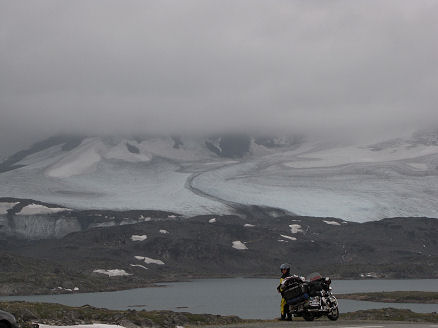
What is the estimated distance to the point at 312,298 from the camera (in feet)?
88.5

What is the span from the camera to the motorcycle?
2695cm

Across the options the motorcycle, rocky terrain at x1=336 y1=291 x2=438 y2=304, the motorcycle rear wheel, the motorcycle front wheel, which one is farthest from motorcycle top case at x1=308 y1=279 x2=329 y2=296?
rocky terrain at x1=336 y1=291 x2=438 y2=304

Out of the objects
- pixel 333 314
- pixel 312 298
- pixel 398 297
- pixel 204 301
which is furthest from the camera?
pixel 398 297

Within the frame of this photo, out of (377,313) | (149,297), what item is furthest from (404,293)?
(377,313)

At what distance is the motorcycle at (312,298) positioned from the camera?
26953mm

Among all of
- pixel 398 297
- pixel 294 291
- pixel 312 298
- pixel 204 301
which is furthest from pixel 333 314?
pixel 398 297

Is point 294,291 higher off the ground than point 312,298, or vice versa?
point 294,291

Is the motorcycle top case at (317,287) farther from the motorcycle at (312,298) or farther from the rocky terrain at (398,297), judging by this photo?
the rocky terrain at (398,297)

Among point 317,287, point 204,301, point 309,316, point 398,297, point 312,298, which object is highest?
point 317,287

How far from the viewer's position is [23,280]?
198 metres

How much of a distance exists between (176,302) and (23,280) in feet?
202

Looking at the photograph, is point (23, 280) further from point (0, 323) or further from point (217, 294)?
point (0, 323)

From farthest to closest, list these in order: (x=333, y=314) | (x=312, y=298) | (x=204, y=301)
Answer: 1. (x=204, y=301)
2. (x=333, y=314)
3. (x=312, y=298)

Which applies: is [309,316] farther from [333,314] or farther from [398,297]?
[398,297]
